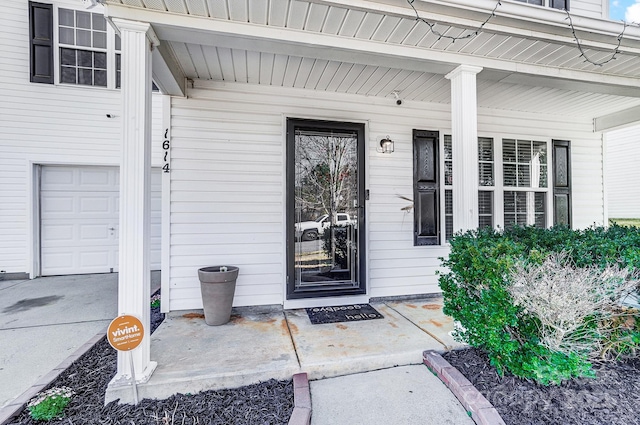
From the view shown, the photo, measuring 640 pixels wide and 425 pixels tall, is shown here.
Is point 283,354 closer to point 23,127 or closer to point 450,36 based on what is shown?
point 450,36

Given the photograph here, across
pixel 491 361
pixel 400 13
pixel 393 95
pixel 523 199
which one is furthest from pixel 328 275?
pixel 523 199

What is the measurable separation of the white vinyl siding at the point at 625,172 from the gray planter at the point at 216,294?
1139 cm

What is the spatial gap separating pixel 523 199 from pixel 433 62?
10.1 feet

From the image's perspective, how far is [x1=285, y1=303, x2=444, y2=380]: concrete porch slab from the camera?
96.5 inches

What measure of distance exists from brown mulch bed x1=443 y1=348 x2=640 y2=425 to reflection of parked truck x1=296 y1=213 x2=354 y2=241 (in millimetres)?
2159

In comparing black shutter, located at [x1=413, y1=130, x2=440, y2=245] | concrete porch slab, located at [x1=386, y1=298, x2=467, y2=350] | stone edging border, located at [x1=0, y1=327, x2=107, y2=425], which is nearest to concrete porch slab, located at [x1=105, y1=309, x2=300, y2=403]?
stone edging border, located at [x1=0, y1=327, x2=107, y2=425]

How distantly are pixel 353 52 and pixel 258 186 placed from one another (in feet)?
6.16

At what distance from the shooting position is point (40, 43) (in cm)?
540

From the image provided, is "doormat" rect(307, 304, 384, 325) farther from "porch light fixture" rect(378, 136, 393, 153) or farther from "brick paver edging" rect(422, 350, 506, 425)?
"porch light fixture" rect(378, 136, 393, 153)

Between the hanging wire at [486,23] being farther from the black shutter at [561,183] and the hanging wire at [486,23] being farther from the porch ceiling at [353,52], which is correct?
the black shutter at [561,183]

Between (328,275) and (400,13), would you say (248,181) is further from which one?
(400,13)

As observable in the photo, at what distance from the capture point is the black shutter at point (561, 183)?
15.8 feet

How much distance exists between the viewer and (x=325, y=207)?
4.03m

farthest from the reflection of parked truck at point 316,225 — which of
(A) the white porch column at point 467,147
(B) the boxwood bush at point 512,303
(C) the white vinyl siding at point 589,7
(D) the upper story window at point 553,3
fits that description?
(C) the white vinyl siding at point 589,7
